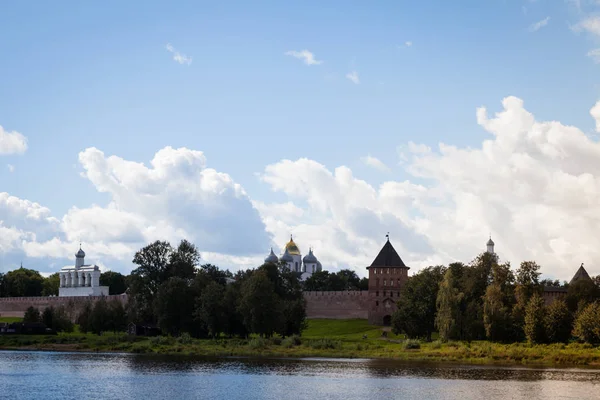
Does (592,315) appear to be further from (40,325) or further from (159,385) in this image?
(40,325)

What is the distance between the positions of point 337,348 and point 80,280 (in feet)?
343

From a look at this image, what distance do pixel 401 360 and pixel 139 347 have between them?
21756 millimetres

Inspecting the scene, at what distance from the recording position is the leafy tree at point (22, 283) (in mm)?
158125

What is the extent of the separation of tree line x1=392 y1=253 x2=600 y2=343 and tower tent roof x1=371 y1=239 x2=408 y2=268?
23096 mm

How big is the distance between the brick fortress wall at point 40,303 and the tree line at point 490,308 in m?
58.0

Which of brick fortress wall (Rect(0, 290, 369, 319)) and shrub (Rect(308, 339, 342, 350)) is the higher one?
brick fortress wall (Rect(0, 290, 369, 319))

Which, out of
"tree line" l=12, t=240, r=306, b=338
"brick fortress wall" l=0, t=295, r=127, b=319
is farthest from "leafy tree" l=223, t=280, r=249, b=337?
"brick fortress wall" l=0, t=295, r=127, b=319

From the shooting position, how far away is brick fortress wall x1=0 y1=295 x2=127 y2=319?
12485 cm

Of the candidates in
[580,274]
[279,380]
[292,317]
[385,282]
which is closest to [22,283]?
[385,282]

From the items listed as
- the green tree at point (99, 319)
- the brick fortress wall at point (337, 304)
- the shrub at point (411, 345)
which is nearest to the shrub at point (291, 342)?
the shrub at point (411, 345)

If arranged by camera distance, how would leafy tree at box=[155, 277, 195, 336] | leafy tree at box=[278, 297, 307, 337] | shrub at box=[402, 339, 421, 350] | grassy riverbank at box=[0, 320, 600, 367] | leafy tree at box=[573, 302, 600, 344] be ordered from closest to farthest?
1. grassy riverbank at box=[0, 320, 600, 367]
2. leafy tree at box=[573, 302, 600, 344]
3. shrub at box=[402, 339, 421, 350]
4. leafy tree at box=[278, 297, 307, 337]
5. leafy tree at box=[155, 277, 195, 336]

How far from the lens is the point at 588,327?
208 feet

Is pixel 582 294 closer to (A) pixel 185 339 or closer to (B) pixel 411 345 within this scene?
(B) pixel 411 345

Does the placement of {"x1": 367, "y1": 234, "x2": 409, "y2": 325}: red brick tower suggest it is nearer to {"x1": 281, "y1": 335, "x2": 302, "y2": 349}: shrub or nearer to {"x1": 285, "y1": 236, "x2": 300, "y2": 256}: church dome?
{"x1": 281, "y1": 335, "x2": 302, "y2": 349}: shrub
